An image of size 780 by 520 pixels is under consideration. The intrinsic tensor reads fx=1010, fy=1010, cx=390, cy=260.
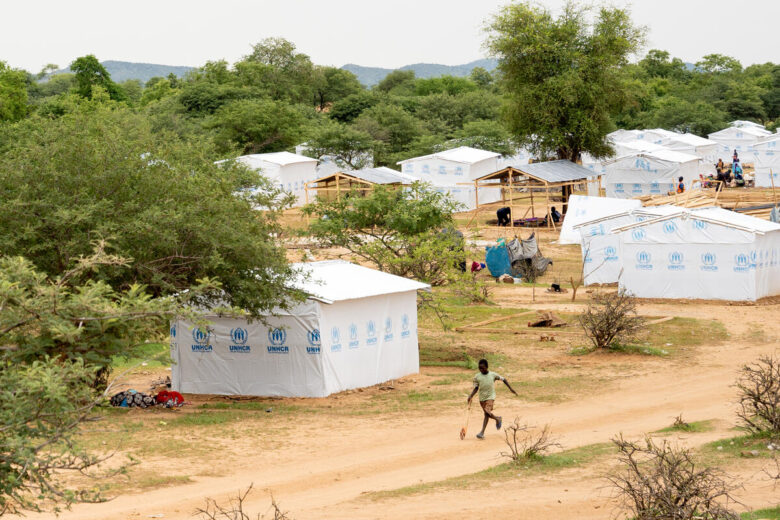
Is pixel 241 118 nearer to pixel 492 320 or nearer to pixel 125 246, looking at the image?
pixel 492 320

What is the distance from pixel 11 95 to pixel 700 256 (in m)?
43.7

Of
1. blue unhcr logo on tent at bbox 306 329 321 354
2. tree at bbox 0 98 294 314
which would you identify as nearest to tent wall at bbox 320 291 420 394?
blue unhcr logo on tent at bbox 306 329 321 354

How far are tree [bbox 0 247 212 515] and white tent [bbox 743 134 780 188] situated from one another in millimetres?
52646

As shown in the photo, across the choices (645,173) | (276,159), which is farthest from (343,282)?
(645,173)

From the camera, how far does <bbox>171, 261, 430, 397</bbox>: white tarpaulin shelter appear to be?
1798cm

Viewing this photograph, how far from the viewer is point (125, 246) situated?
15.6 meters

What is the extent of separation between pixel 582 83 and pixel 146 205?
37591mm

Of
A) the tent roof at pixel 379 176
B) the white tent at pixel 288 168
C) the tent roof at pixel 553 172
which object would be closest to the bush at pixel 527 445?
the tent roof at pixel 553 172

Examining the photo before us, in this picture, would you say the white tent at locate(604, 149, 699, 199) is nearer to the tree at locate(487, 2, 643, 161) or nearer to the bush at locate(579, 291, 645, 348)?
the tree at locate(487, 2, 643, 161)

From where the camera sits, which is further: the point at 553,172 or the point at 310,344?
the point at 553,172

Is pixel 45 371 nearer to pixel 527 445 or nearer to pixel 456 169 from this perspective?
pixel 527 445

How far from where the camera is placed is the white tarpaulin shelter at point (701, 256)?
27625 millimetres

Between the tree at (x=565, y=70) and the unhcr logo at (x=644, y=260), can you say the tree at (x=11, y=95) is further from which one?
the unhcr logo at (x=644, y=260)

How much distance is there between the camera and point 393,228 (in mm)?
23781
